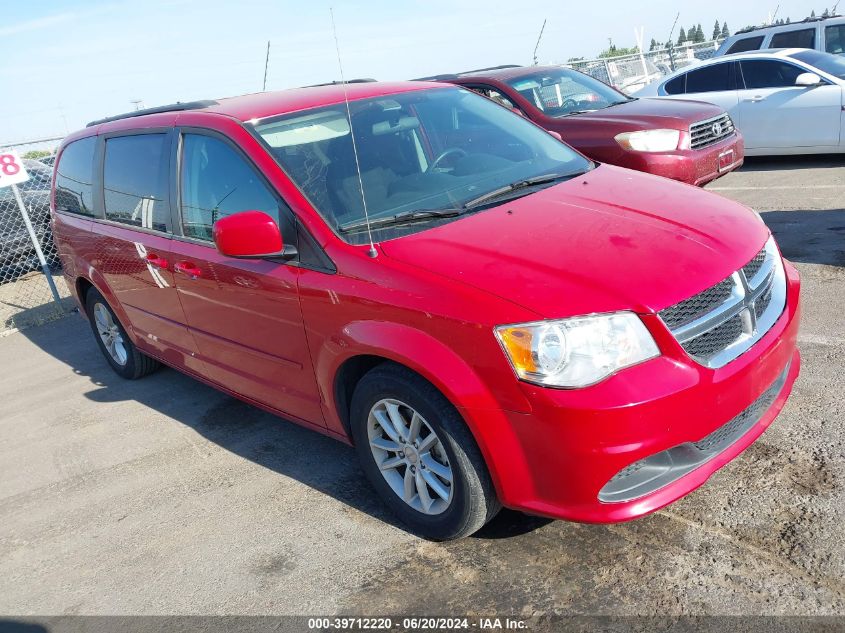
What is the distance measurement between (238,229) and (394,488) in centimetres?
132

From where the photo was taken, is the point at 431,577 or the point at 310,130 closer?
the point at 431,577

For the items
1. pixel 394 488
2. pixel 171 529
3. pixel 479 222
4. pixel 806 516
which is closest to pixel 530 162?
pixel 479 222

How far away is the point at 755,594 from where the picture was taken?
264cm

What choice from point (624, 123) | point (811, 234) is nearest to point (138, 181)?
point (624, 123)

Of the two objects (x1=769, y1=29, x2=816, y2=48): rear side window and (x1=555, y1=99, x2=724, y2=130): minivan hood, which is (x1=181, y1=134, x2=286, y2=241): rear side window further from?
(x1=769, y1=29, x2=816, y2=48): rear side window

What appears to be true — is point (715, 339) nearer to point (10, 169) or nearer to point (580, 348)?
point (580, 348)

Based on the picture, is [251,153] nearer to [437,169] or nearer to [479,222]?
[437,169]

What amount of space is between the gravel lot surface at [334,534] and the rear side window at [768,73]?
5449 mm

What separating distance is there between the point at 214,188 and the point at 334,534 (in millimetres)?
1845

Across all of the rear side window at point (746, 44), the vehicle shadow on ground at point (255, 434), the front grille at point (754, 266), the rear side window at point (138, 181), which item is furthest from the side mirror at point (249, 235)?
the rear side window at point (746, 44)

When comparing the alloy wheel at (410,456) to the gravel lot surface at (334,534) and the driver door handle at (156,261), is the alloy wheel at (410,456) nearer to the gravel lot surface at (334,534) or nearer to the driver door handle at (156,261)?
the gravel lot surface at (334,534)

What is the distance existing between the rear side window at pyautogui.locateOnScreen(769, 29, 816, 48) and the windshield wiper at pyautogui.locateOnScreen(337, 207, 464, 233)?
1118 cm

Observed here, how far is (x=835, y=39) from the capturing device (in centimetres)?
1219

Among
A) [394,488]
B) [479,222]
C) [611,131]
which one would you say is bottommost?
[394,488]
